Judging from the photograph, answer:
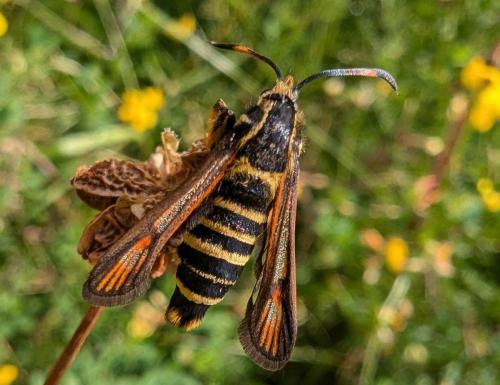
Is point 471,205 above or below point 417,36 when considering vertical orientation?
below

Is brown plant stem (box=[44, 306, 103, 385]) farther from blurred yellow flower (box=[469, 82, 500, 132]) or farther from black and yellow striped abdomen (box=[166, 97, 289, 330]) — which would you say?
blurred yellow flower (box=[469, 82, 500, 132])

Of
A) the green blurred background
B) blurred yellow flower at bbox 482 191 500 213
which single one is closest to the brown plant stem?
the green blurred background

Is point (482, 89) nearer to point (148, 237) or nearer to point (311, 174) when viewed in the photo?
point (311, 174)

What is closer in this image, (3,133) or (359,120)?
(3,133)

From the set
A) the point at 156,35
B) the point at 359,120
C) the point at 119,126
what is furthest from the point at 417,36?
the point at 119,126

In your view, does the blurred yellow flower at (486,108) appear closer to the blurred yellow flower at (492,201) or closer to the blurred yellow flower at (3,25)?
the blurred yellow flower at (492,201)

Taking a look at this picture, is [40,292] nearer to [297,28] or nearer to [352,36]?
[297,28]
